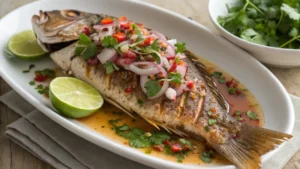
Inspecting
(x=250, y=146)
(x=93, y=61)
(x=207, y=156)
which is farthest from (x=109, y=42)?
(x=250, y=146)

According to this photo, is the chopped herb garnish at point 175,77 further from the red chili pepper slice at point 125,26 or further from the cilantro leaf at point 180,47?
the red chili pepper slice at point 125,26

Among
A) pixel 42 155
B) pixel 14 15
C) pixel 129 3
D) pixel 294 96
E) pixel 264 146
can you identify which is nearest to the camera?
pixel 264 146

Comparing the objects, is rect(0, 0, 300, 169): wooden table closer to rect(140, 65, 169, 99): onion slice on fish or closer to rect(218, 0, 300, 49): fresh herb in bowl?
rect(218, 0, 300, 49): fresh herb in bowl

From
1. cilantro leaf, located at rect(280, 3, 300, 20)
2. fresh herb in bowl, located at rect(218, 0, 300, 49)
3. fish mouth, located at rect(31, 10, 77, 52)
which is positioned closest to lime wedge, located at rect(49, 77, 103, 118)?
fish mouth, located at rect(31, 10, 77, 52)

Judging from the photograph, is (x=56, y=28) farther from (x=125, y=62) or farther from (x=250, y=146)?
(x=250, y=146)

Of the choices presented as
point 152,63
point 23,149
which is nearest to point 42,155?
point 23,149

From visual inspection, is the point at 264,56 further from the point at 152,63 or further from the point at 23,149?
the point at 23,149
